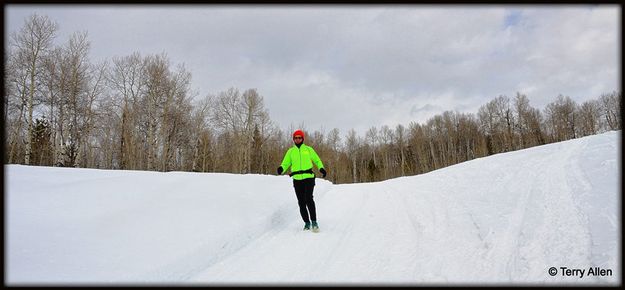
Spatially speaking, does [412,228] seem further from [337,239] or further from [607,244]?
[607,244]

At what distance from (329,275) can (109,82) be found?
33.7 meters

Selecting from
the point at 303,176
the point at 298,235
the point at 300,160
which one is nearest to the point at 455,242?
the point at 298,235

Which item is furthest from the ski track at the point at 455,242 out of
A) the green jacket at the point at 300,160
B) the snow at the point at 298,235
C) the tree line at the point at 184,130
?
the tree line at the point at 184,130

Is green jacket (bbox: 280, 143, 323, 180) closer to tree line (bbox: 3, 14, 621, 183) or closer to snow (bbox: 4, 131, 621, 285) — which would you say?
snow (bbox: 4, 131, 621, 285)

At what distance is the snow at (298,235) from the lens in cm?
310

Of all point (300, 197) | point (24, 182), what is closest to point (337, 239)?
point (300, 197)

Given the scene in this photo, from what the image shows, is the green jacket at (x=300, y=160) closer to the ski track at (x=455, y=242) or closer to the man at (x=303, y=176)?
the man at (x=303, y=176)

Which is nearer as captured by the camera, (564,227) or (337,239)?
(564,227)

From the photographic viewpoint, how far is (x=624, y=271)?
277 centimetres

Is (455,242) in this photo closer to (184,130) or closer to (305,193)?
(305,193)

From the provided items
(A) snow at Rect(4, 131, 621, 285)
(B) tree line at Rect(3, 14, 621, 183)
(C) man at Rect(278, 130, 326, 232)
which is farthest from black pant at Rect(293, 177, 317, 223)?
(B) tree line at Rect(3, 14, 621, 183)

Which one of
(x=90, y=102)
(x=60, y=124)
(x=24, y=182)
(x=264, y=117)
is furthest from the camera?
(x=264, y=117)

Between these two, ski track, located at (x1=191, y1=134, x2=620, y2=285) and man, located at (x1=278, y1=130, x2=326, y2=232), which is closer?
ski track, located at (x1=191, y1=134, x2=620, y2=285)

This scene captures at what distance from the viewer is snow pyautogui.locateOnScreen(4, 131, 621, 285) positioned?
3104mm
